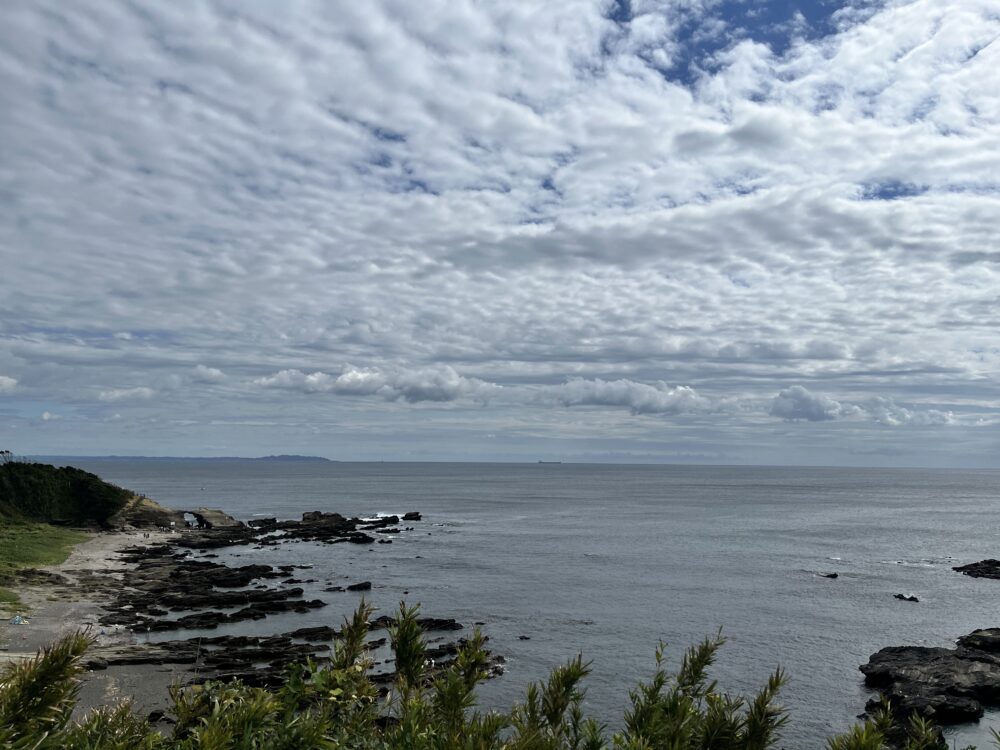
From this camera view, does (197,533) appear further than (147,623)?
Yes

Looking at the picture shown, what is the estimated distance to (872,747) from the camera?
992 centimetres

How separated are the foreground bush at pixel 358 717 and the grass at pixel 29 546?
156ft

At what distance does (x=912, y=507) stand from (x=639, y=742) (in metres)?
182

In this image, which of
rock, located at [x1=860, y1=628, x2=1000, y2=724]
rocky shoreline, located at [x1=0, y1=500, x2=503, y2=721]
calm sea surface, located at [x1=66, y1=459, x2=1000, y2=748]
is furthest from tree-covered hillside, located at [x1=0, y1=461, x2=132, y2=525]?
rock, located at [x1=860, y1=628, x2=1000, y2=724]

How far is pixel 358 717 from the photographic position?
11.3 meters

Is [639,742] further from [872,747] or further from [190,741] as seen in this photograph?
[190,741]

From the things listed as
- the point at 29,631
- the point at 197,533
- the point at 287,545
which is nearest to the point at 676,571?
the point at 287,545

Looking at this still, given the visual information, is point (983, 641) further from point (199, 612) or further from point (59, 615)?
point (59, 615)

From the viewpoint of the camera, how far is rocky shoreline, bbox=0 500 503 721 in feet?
129

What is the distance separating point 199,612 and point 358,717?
4950 centimetres

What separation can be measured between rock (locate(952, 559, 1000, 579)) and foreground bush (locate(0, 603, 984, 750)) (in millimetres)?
75550

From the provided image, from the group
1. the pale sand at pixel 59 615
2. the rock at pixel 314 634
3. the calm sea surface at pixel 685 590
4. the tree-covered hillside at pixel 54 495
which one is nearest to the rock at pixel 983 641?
the calm sea surface at pixel 685 590

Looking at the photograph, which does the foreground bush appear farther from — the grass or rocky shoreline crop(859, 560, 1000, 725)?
the grass

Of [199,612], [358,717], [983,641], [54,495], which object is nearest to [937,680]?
[983,641]
